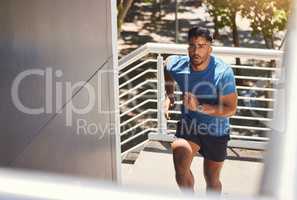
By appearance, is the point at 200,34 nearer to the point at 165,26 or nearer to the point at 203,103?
the point at 203,103

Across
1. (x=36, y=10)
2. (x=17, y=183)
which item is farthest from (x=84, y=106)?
(x=17, y=183)

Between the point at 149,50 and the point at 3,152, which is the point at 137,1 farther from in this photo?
the point at 3,152

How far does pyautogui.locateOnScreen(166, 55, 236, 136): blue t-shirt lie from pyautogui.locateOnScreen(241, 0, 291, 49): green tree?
368cm

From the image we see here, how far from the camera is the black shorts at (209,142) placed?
4176 mm

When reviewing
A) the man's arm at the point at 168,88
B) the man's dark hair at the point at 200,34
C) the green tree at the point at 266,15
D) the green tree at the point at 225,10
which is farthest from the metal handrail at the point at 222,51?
the green tree at the point at 225,10

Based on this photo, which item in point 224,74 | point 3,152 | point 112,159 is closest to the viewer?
point 3,152

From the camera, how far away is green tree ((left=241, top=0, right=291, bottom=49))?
7.61m

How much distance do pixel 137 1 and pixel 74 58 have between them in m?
10.9

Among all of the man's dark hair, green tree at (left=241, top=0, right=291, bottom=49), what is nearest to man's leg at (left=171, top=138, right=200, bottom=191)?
the man's dark hair

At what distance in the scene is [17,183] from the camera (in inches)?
32.0

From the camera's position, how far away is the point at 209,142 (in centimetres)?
424

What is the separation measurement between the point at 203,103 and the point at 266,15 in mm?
4205

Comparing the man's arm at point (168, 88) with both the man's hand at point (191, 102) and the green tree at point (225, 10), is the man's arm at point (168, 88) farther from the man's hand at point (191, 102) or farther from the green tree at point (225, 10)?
the green tree at point (225, 10)

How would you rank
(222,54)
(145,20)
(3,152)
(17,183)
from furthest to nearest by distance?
(145,20), (222,54), (3,152), (17,183)
